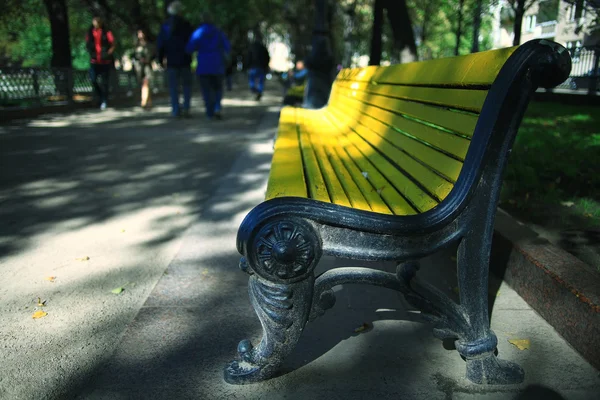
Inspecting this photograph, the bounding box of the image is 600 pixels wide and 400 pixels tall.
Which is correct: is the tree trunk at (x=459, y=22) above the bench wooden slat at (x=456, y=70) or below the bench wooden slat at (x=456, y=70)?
above

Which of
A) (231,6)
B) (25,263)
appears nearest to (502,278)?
(25,263)

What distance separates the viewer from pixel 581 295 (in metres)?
2.09

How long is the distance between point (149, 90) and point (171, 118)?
2.54 meters

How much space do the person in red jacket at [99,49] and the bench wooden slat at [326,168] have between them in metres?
9.17

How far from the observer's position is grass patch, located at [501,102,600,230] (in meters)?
3.57

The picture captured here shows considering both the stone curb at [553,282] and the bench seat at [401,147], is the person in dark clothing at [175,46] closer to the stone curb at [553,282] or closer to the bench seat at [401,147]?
the bench seat at [401,147]

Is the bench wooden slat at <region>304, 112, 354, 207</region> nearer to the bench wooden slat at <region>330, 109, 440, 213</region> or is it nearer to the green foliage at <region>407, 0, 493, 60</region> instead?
the bench wooden slat at <region>330, 109, 440, 213</region>

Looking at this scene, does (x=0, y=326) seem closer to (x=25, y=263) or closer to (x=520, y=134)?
(x=25, y=263)

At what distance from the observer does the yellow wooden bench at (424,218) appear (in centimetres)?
172

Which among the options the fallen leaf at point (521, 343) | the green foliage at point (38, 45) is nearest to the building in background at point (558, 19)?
the fallen leaf at point (521, 343)

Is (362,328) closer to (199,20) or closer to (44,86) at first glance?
(44,86)

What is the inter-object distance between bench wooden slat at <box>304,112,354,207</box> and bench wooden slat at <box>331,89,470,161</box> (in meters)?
0.39

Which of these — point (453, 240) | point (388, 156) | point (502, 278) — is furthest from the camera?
point (502, 278)

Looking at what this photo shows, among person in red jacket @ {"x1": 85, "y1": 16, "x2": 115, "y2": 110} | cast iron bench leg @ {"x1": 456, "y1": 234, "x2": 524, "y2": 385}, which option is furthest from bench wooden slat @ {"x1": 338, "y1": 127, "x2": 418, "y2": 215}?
person in red jacket @ {"x1": 85, "y1": 16, "x2": 115, "y2": 110}
